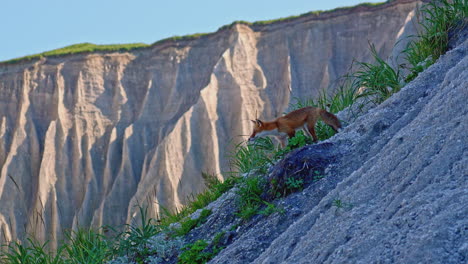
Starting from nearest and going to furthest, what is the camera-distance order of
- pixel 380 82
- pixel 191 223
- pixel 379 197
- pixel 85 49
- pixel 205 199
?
pixel 379 197 < pixel 191 223 < pixel 380 82 < pixel 205 199 < pixel 85 49

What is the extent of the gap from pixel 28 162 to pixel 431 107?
113 feet

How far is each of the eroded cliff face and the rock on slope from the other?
2685cm

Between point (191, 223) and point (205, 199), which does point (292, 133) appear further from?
point (191, 223)

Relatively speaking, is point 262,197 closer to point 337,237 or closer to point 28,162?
point 337,237

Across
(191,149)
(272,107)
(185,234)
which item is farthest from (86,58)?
(185,234)

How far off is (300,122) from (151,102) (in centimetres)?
3096

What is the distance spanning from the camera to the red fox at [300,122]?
7266 millimetres

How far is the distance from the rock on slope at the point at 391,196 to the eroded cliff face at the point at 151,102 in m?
26.9

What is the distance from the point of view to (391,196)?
4.38m

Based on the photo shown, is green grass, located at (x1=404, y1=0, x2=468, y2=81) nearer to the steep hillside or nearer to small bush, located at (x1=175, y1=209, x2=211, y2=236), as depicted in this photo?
the steep hillside

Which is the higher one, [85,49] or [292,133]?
[85,49]

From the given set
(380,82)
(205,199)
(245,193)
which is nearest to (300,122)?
(380,82)

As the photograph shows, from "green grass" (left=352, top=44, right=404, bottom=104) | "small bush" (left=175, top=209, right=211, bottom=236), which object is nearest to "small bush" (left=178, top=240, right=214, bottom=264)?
"small bush" (left=175, top=209, right=211, bottom=236)

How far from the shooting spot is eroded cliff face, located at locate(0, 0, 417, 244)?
3431 cm
